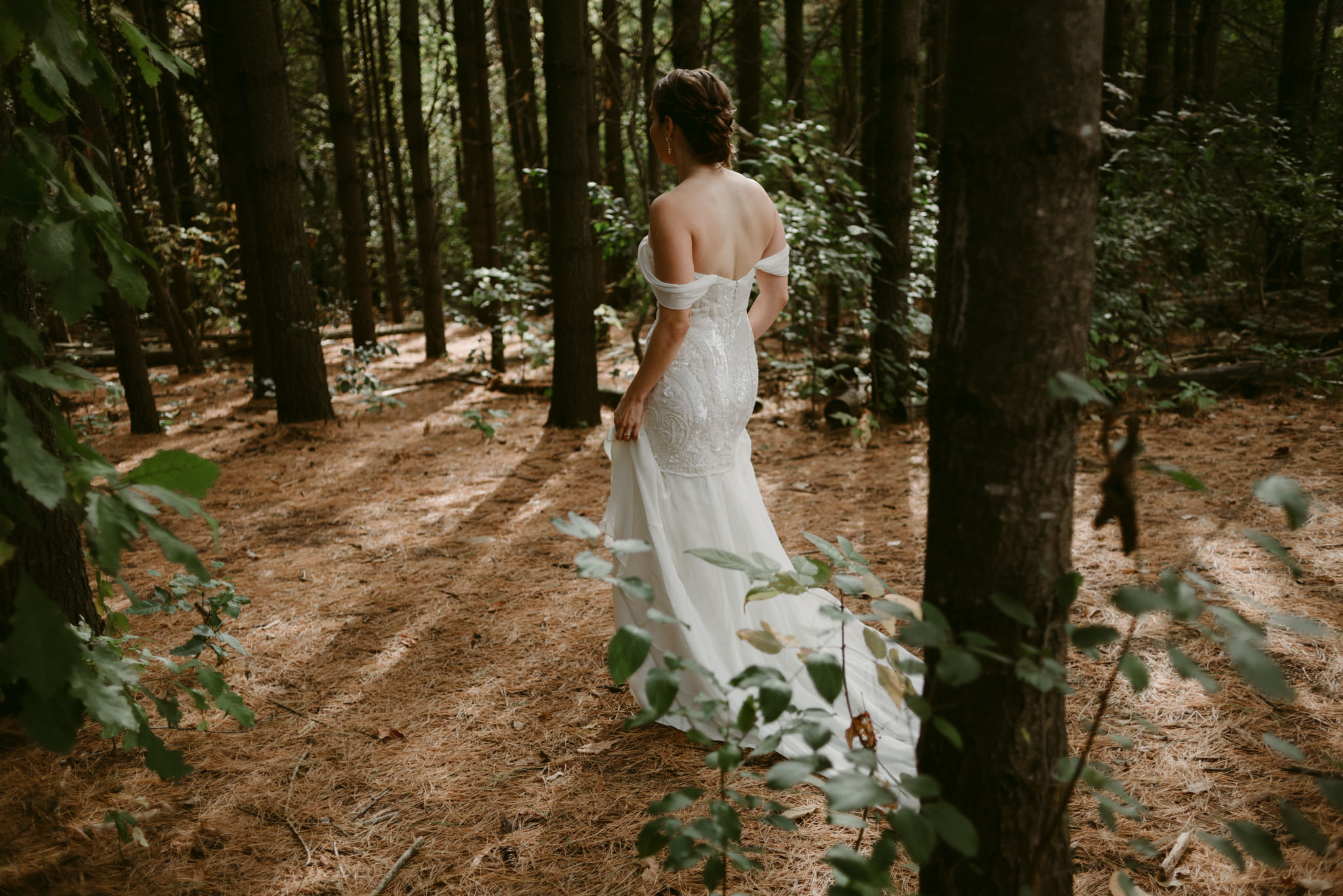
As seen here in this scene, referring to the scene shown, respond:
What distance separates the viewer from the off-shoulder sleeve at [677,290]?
2662 millimetres

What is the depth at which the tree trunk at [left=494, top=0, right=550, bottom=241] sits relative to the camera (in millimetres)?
10445

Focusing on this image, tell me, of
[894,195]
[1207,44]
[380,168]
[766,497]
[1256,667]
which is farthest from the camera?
[380,168]

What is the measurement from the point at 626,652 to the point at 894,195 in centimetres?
564

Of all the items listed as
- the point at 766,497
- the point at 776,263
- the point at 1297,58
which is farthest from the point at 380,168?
the point at 776,263

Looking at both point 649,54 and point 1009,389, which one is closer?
point 1009,389

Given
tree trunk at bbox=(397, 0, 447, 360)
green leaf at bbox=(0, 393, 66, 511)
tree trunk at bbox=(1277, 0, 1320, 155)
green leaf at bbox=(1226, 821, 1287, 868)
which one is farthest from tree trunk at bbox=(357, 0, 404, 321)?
green leaf at bbox=(1226, 821, 1287, 868)

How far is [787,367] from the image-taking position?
24.6 ft

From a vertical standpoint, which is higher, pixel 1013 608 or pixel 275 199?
pixel 275 199

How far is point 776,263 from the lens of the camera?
9.91 feet

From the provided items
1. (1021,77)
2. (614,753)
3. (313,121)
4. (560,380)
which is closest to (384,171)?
(313,121)

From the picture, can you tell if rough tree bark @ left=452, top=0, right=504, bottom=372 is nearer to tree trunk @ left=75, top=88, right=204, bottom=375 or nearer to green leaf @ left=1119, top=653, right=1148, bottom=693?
tree trunk @ left=75, top=88, right=204, bottom=375

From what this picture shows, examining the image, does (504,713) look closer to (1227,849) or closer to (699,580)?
(699,580)

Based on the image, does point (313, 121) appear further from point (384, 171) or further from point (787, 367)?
point (787, 367)

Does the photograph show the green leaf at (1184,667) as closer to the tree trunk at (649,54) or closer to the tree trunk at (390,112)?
the tree trunk at (649,54)
